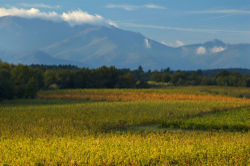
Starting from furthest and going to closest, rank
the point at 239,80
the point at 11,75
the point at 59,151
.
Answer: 1. the point at 239,80
2. the point at 11,75
3. the point at 59,151

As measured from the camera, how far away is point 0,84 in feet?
219

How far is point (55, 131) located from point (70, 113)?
13874mm

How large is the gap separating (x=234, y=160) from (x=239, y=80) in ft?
386

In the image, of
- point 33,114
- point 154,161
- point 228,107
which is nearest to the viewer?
point 154,161

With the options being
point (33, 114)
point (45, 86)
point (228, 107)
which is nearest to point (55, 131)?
point (33, 114)

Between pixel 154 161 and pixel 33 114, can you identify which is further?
pixel 33 114

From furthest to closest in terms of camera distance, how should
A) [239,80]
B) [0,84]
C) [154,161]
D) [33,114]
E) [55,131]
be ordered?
[239,80] → [0,84] → [33,114] → [55,131] → [154,161]

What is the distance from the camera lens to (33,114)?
4128 cm

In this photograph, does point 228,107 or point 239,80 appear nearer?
point 228,107

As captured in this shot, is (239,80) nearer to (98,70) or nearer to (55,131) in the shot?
(98,70)

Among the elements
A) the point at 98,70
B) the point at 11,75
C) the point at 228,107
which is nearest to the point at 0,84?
the point at 11,75

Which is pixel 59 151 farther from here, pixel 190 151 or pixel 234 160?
pixel 234 160

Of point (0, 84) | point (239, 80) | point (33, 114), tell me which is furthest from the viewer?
point (239, 80)

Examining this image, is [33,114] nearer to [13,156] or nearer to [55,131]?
[55,131]
